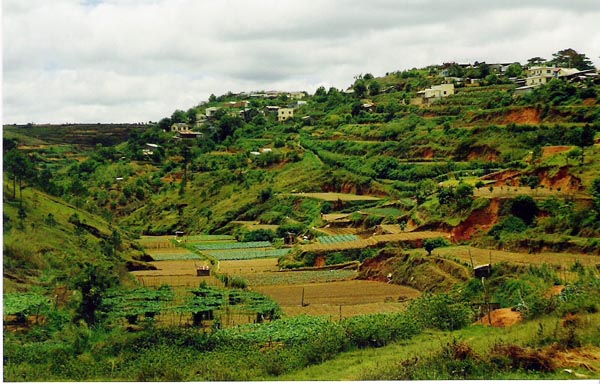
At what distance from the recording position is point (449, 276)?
19344 mm

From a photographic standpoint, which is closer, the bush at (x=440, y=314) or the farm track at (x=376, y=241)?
the bush at (x=440, y=314)

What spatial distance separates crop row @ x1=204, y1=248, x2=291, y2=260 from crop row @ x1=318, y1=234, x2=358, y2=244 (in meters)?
1.62

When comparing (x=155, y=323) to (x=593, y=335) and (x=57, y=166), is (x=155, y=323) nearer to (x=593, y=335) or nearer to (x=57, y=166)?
(x=593, y=335)

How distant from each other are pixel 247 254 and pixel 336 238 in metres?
3.98

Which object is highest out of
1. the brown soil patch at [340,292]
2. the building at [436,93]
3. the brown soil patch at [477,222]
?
the building at [436,93]

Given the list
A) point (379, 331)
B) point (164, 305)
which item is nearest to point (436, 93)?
point (164, 305)

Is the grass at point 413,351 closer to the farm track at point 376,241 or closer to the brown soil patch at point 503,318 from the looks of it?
the brown soil patch at point 503,318

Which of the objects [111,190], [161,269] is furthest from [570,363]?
[111,190]

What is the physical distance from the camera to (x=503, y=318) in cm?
1396

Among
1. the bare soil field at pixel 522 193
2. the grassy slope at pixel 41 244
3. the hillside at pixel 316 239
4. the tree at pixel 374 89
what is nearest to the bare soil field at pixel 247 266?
the hillside at pixel 316 239

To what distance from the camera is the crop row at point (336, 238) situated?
27775 millimetres

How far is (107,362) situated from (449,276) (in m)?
10.8

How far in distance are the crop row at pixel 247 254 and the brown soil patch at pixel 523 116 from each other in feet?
47.5

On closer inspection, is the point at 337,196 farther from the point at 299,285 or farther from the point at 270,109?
the point at 270,109
